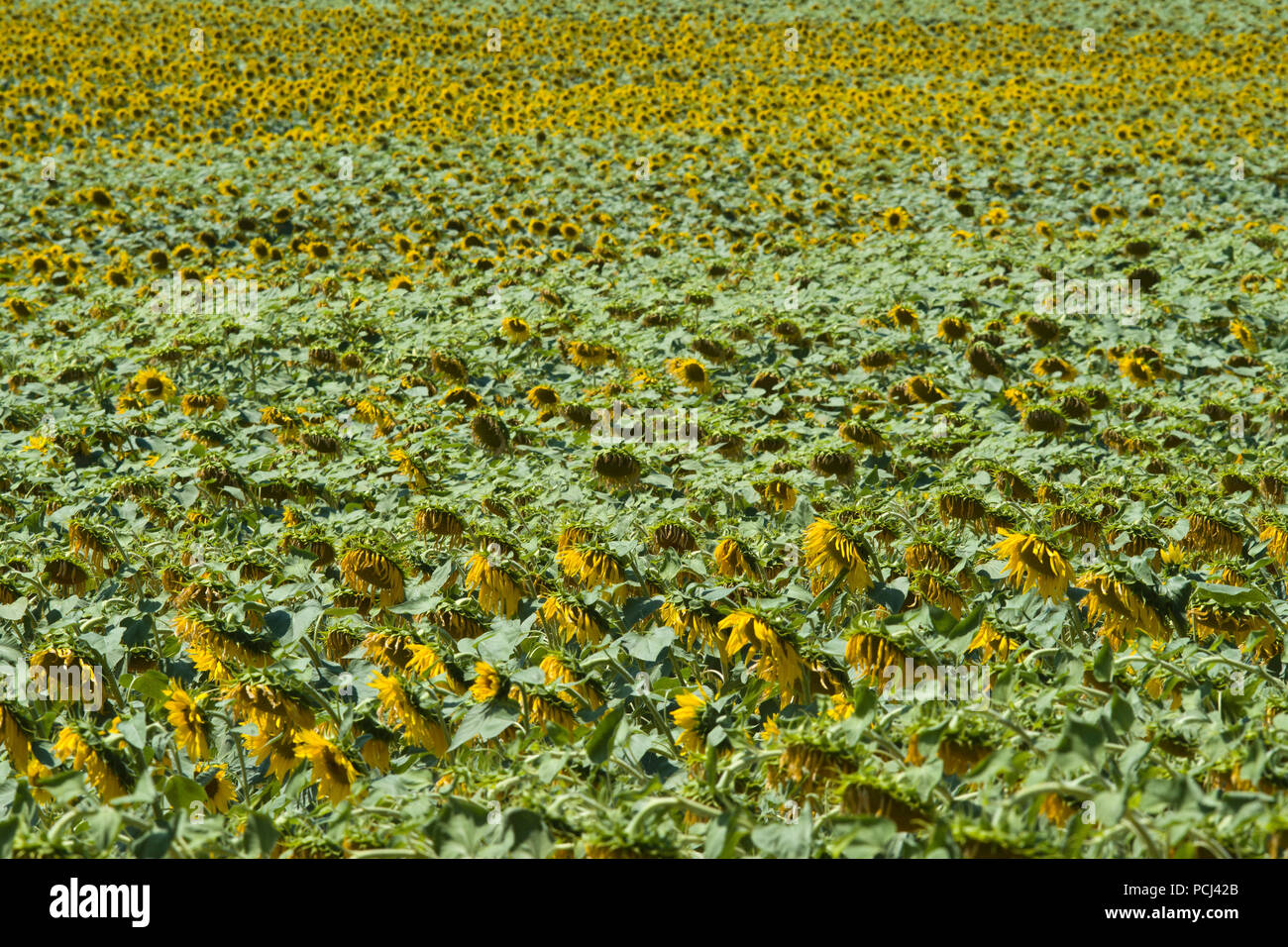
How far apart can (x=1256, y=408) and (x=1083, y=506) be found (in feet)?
10.2

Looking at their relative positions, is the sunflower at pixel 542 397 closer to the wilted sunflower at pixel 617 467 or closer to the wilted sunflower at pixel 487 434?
the wilted sunflower at pixel 487 434

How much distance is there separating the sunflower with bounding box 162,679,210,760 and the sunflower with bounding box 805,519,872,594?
1.74 metres

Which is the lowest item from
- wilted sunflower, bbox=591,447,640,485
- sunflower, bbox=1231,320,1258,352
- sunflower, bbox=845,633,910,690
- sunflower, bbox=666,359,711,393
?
sunflower, bbox=845,633,910,690

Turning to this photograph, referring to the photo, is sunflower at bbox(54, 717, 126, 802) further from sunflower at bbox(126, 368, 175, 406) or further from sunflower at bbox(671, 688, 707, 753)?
sunflower at bbox(126, 368, 175, 406)

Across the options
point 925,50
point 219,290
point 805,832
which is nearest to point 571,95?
point 925,50

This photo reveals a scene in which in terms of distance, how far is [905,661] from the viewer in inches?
92.7

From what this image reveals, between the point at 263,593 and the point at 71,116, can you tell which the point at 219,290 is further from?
the point at 71,116

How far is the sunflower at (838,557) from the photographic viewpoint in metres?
2.96

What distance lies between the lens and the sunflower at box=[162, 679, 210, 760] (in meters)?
2.52

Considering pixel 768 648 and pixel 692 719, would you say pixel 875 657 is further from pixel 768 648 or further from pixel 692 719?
pixel 692 719

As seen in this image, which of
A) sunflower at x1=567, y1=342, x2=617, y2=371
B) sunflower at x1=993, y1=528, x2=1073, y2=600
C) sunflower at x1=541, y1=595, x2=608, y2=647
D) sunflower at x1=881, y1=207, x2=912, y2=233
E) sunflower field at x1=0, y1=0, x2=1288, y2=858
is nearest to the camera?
sunflower field at x1=0, y1=0, x2=1288, y2=858

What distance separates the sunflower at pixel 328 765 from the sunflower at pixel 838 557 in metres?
1.43

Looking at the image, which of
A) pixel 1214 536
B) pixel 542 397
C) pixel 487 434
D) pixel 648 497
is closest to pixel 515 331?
pixel 542 397

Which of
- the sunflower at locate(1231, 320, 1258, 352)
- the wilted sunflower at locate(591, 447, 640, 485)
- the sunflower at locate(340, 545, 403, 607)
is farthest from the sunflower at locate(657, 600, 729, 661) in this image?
the sunflower at locate(1231, 320, 1258, 352)
